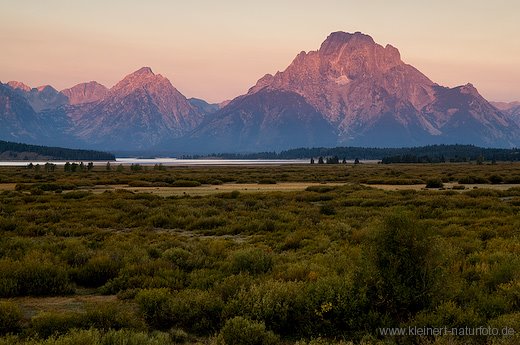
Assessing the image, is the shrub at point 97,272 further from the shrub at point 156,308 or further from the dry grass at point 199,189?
the dry grass at point 199,189

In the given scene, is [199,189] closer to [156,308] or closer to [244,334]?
[156,308]

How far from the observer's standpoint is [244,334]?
28.2 ft

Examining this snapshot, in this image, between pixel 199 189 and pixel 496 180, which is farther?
pixel 496 180

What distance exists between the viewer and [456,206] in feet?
110

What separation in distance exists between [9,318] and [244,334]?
504 centimetres

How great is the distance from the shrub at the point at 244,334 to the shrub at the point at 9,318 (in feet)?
14.8

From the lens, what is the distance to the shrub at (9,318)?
9438mm

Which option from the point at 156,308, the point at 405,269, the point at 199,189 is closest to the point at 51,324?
the point at 156,308

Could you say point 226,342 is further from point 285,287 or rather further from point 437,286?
point 437,286

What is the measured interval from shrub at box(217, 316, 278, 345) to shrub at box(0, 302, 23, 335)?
178 inches

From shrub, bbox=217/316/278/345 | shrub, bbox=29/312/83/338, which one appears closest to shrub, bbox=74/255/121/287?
shrub, bbox=29/312/83/338

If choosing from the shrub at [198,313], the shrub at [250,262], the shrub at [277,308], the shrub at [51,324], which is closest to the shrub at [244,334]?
the shrub at [277,308]

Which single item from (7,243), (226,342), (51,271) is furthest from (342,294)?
(7,243)

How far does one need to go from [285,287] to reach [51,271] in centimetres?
697
